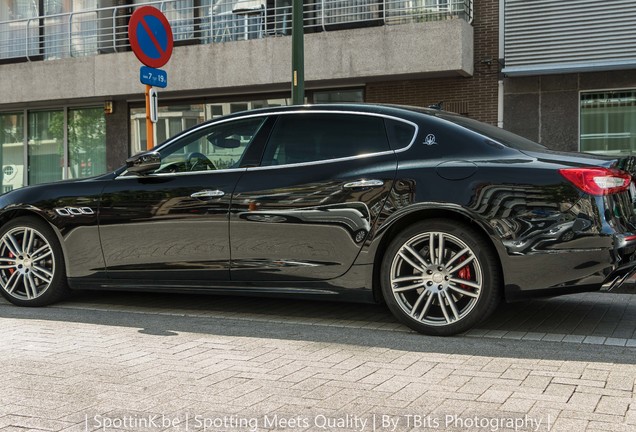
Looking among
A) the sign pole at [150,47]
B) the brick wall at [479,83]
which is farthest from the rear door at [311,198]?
the brick wall at [479,83]

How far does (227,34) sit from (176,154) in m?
10.6

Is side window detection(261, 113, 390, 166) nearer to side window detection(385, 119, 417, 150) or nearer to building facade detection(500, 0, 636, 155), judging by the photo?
side window detection(385, 119, 417, 150)

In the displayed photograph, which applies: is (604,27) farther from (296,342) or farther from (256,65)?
(296,342)

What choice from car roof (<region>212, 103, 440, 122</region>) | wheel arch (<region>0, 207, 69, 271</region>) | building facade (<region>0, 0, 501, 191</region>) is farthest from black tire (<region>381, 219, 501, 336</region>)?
building facade (<region>0, 0, 501, 191</region>)

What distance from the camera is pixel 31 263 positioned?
615cm

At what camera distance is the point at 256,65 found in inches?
573

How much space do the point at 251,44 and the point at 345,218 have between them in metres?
10.2

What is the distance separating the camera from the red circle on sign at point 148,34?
8.32 metres

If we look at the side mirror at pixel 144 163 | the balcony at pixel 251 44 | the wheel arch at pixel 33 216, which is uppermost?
the balcony at pixel 251 44

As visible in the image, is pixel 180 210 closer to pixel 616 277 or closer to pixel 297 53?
pixel 616 277

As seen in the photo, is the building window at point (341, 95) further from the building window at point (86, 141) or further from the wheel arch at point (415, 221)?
the wheel arch at point (415, 221)

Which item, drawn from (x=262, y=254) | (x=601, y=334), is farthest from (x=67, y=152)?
(x=601, y=334)

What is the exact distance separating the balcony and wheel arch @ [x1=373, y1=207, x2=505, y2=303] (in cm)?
872

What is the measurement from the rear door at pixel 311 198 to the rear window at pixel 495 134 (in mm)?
540
